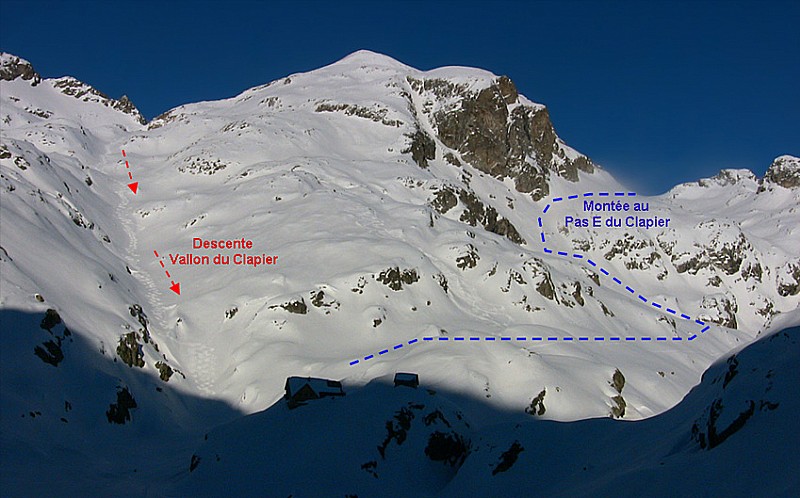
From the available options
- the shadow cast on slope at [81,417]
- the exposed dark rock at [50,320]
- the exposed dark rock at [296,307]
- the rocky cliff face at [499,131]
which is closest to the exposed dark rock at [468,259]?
the exposed dark rock at [296,307]

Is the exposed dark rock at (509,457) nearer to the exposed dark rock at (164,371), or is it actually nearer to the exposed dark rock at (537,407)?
the exposed dark rock at (537,407)

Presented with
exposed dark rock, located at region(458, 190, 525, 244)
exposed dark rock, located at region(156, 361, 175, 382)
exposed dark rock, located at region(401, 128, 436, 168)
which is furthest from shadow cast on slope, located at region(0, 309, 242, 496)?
exposed dark rock, located at region(401, 128, 436, 168)

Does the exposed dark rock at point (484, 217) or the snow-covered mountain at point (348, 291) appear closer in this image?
the snow-covered mountain at point (348, 291)

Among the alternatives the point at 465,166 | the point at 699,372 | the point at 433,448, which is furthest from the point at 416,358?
the point at 465,166

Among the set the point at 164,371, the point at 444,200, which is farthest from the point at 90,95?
the point at 164,371

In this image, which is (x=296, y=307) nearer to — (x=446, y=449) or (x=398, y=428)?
(x=398, y=428)

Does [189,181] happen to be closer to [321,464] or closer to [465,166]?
[465,166]

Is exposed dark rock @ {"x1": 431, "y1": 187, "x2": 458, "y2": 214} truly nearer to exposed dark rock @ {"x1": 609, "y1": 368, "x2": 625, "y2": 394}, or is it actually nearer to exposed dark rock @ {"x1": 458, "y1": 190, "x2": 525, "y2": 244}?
exposed dark rock @ {"x1": 458, "y1": 190, "x2": 525, "y2": 244}
